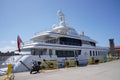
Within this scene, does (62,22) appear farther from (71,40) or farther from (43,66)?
(43,66)

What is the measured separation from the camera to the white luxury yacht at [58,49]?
1761 centimetres

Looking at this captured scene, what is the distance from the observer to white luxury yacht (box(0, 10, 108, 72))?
693 inches

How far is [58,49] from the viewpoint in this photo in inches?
860

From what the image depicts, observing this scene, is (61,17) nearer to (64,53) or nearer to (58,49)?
(64,53)

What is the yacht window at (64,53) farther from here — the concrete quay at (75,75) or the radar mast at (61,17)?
the concrete quay at (75,75)

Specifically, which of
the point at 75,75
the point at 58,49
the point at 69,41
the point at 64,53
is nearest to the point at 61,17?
the point at 69,41

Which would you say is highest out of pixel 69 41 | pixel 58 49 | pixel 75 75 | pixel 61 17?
pixel 61 17

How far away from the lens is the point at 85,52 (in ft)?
89.4

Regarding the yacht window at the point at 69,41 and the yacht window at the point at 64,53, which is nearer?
the yacht window at the point at 64,53

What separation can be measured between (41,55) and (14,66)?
3987 mm

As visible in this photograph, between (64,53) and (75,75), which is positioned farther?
(64,53)

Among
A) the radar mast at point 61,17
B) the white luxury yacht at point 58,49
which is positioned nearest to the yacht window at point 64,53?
the white luxury yacht at point 58,49

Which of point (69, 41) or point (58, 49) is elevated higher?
point (69, 41)

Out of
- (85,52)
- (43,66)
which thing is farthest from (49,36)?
(85,52)
